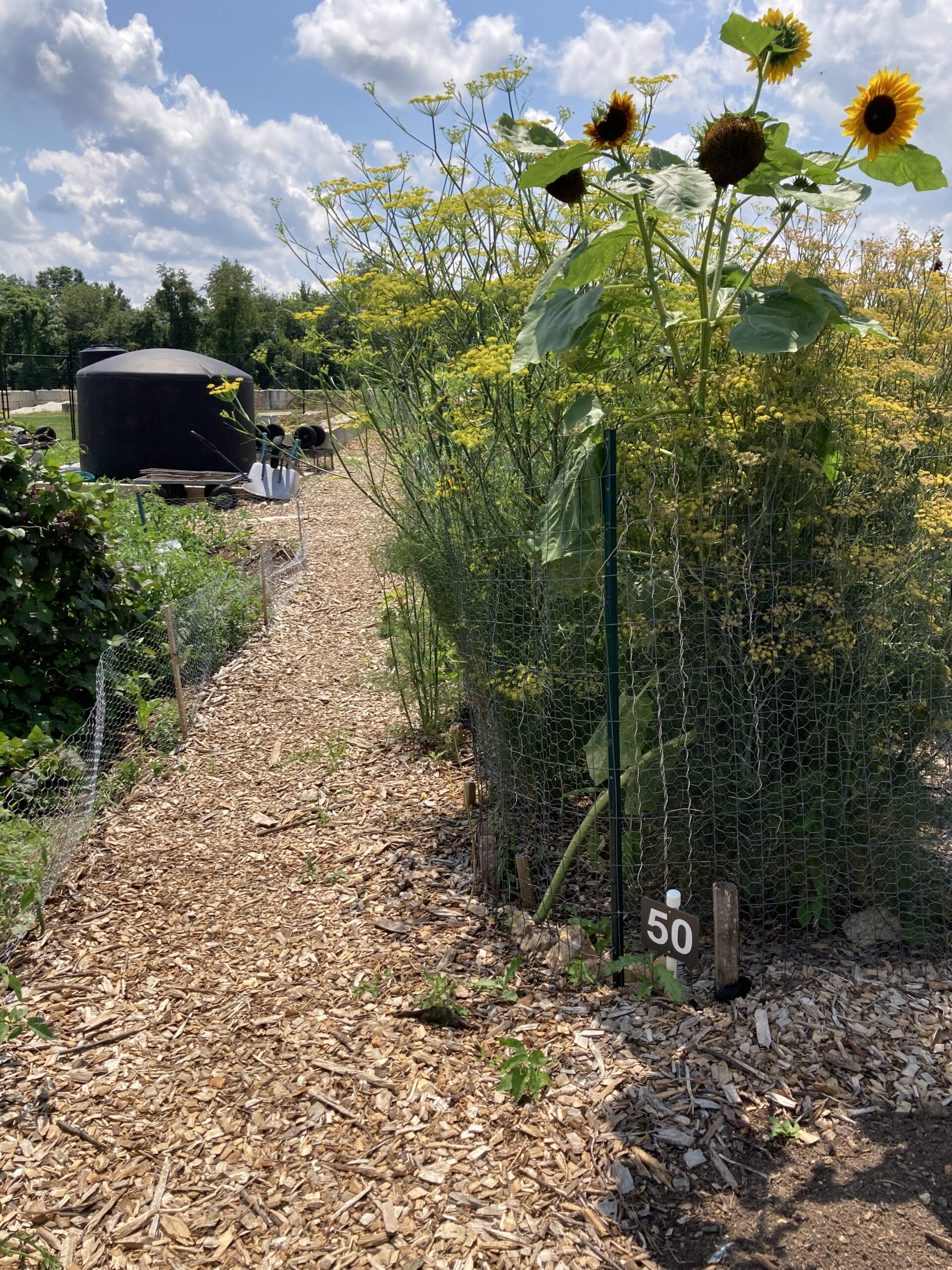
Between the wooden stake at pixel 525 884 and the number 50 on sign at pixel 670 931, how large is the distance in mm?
654

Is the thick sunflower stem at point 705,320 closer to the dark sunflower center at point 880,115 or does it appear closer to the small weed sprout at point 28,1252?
the dark sunflower center at point 880,115

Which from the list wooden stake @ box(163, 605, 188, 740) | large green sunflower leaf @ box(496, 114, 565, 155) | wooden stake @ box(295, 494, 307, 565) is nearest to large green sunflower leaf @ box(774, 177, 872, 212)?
large green sunflower leaf @ box(496, 114, 565, 155)

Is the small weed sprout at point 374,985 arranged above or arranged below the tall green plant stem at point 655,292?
below

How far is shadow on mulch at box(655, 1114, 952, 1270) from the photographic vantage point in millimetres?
2027

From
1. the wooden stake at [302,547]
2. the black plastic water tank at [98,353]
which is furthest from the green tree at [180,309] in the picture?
the wooden stake at [302,547]

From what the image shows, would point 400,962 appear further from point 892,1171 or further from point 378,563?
point 378,563

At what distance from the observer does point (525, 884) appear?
3.38 meters

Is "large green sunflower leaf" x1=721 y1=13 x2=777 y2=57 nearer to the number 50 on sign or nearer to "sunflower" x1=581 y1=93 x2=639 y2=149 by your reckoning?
"sunflower" x1=581 y1=93 x2=639 y2=149

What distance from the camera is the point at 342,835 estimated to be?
422 cm

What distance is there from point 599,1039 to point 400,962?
2.63 ft

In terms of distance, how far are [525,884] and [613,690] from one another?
93 centimetres

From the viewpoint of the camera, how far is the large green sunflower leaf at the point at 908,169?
7.63 feet

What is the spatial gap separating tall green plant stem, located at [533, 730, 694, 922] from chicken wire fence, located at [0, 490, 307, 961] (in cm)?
186

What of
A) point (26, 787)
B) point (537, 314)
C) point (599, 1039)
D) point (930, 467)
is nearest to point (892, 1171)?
point (599, 1039)
